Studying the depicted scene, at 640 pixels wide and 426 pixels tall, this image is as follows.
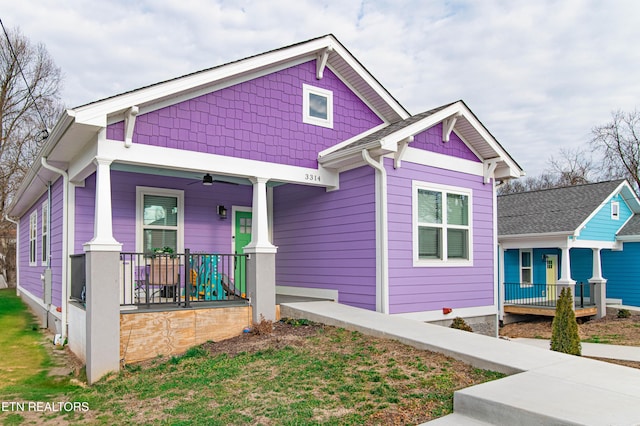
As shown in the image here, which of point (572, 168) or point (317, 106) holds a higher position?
point (572, 168)

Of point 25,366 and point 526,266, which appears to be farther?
point 526,266

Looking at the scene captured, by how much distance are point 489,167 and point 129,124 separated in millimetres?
7172

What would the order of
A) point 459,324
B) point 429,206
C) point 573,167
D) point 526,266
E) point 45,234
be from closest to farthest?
point 459,324
point 429,206
point 45,234
point 526,266
point 573,167

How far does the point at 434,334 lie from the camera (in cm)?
647

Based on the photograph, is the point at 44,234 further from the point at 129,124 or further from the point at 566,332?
the point at 566,332

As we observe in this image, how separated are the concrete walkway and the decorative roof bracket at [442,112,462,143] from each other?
14.2ft

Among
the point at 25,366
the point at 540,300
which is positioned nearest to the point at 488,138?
the point at 25,366

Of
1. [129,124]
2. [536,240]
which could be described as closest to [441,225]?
[129,124]

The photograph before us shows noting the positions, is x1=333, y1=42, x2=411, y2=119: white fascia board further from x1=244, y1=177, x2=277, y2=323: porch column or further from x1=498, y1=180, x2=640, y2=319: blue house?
x1=498, y1=180, x2=640, y2=319: blue house

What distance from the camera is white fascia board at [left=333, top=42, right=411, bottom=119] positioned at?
30.8ft

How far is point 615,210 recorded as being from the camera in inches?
668

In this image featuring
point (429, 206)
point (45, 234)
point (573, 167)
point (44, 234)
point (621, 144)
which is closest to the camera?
point (429, 206)

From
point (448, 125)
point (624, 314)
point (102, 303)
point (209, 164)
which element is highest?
point (448, 125)

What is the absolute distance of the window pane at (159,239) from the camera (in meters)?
9.60
